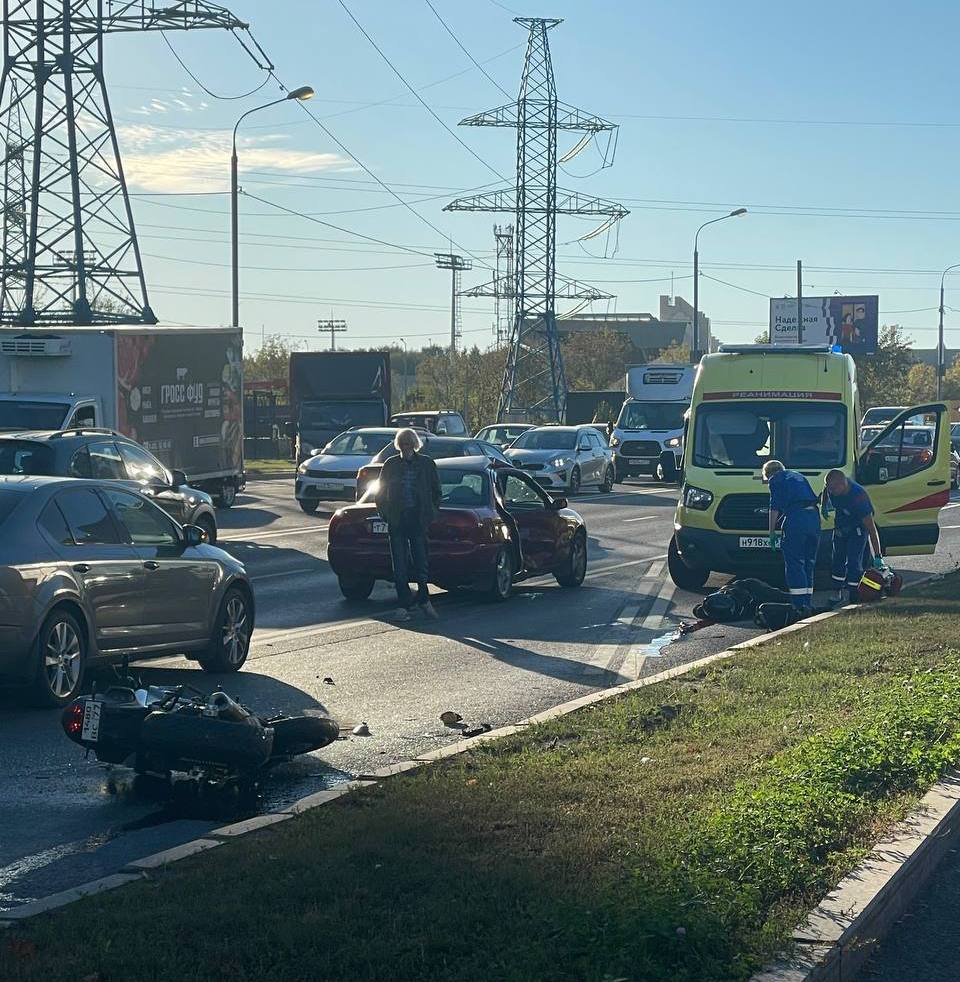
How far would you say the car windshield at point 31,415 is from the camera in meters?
23.8

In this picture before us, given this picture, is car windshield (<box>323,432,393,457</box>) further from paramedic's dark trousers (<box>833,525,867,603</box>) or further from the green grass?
the green grass

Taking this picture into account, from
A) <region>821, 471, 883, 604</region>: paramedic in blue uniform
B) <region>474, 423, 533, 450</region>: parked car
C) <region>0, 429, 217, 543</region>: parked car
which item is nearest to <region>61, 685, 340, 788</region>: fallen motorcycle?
<region>0, 429, 217, 543</region>: parked car

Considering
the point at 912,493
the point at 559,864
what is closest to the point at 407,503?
the point at 912,493

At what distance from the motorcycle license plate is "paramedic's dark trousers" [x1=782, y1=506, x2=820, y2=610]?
29.4 feet

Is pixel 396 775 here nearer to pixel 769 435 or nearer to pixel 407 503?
pixel 407 503

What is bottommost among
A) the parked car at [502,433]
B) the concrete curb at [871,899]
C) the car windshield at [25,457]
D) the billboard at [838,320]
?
the concrete curb at [871,899]

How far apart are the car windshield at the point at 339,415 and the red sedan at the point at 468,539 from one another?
19.5 metres

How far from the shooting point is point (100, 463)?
A: 61.4ft

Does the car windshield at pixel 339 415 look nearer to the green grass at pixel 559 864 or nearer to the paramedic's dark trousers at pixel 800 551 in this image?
the paramedic's dark trousers at pixel 800 551

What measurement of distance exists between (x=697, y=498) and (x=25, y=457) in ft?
24.8

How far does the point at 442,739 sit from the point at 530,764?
60.0 inches

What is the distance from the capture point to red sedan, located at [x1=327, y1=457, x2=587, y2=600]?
16.7 meters

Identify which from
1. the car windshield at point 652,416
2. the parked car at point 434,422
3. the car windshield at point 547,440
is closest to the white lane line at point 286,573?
the parked car at point 434,422

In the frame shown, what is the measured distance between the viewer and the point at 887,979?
5.62 metres
